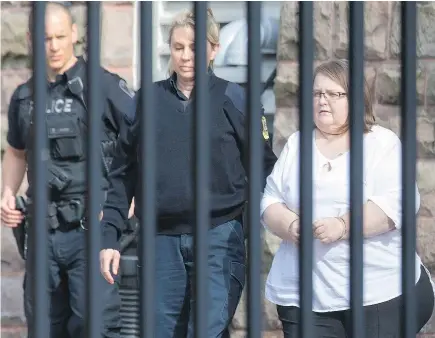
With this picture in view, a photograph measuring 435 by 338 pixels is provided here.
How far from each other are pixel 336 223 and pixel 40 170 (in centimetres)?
146

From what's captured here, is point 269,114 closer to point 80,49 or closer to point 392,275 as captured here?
point 80,49

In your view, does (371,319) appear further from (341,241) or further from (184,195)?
(184,195)

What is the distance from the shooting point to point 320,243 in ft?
10.5

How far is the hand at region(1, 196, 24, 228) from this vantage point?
428cm

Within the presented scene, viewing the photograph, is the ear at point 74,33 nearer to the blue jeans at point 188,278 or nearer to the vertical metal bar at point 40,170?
the blue jeans at point 188,278

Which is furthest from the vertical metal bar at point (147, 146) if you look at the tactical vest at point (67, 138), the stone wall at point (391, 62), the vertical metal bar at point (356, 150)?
the stone wall at point (391, 62)

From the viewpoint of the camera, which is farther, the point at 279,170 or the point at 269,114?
the point at 269,114

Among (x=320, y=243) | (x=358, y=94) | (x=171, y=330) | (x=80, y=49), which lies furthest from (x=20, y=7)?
(x=358, y=94)

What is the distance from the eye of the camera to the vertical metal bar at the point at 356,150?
1748mm

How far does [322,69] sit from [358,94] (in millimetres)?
1625

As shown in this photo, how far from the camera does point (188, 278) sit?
3787mm

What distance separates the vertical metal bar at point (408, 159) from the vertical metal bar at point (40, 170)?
54cm

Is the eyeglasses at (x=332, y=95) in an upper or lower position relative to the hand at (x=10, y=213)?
upper

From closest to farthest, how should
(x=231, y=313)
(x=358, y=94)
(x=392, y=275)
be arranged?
(x=358, y=94), (x=392, y=275), (x=231, y=313)
